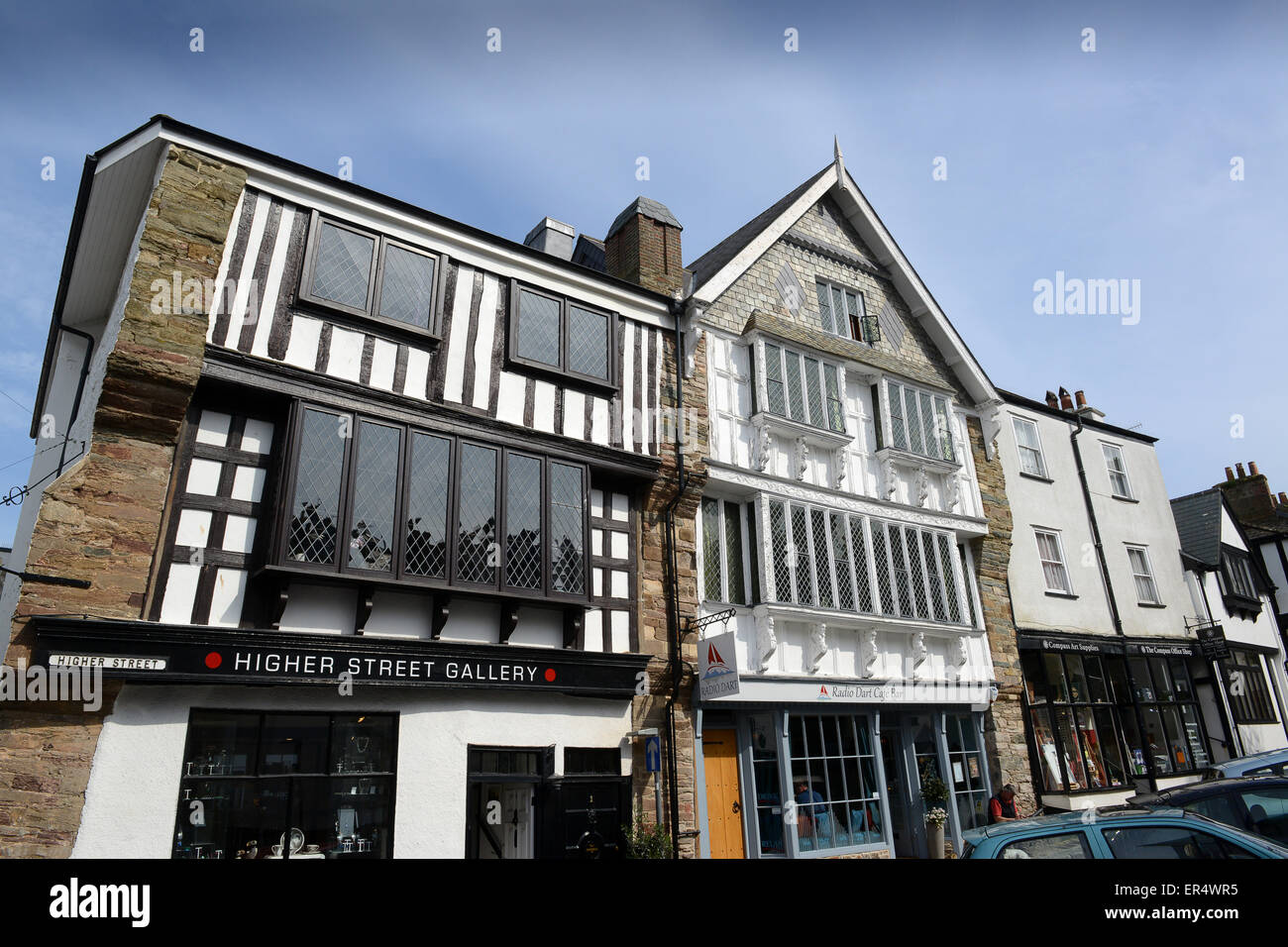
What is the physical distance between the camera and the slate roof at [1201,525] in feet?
76.8

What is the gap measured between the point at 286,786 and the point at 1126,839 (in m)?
8.07

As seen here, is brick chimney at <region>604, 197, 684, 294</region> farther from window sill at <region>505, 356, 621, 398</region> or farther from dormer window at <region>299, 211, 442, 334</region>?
dormer window at <region>299, 211, 442, 334</region>

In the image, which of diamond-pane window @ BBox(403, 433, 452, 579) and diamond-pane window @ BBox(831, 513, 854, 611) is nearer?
diamond-pane window @ BBox(403, 433, 452, 579)

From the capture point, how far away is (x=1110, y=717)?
1798 cm

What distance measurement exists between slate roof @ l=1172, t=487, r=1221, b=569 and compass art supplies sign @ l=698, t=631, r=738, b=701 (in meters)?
17.7

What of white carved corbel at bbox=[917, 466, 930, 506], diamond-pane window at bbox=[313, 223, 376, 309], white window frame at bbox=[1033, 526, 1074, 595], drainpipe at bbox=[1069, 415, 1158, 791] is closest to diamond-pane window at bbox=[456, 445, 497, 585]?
diamond-pane window at bbox=[313, 223, 376, 309]

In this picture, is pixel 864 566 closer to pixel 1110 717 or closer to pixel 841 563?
pixel 841 563

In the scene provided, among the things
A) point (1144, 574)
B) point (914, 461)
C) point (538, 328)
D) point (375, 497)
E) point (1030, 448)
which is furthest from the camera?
point (1144, 574)

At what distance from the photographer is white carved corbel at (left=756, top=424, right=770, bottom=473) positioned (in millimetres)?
13766

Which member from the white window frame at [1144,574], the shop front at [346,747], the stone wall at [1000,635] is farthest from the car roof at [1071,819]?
the white window frame at [1144,574]

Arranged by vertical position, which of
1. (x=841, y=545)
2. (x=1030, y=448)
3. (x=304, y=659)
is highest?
(x=1030, y=448)

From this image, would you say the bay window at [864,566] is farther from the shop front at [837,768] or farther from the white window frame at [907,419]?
the white window frame at [907,419]

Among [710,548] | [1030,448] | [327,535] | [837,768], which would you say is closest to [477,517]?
[327,535]
